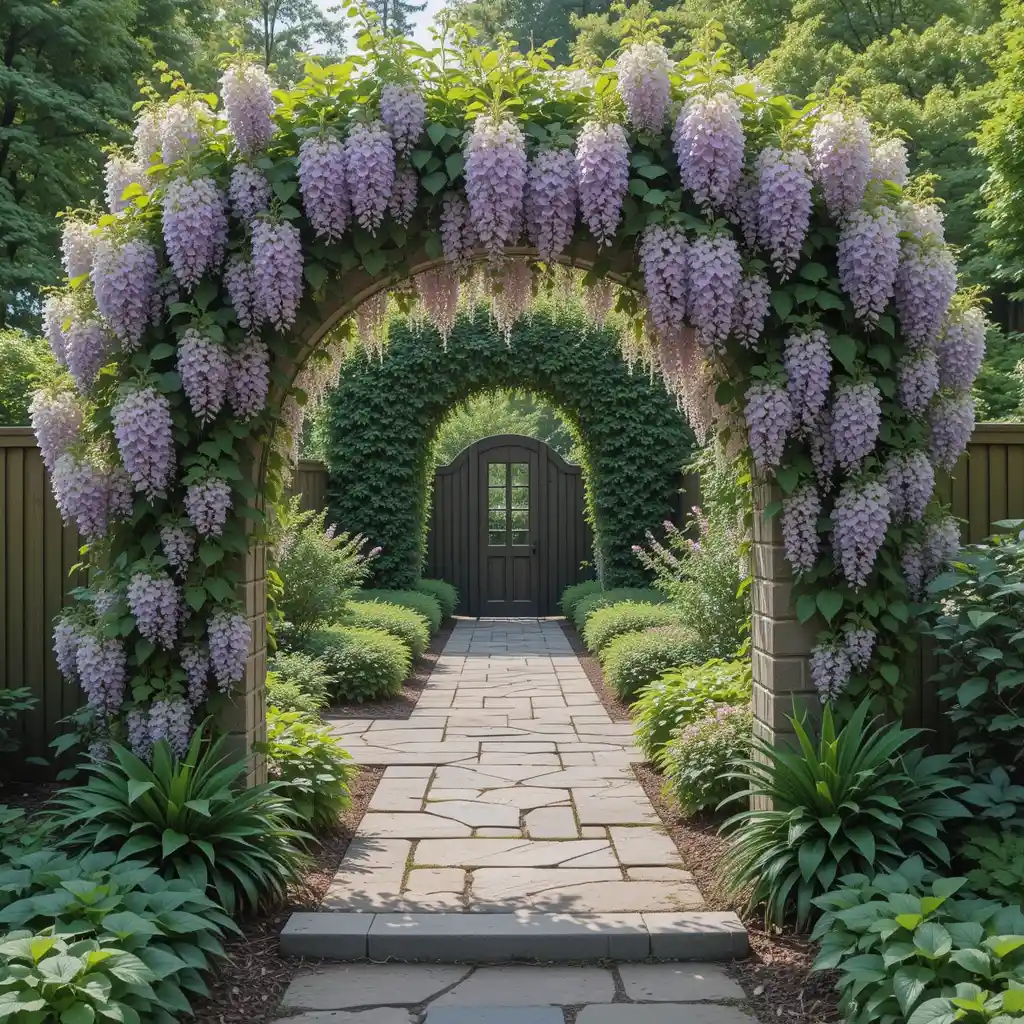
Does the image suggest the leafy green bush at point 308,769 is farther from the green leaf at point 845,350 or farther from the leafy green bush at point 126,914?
the green leaf at point 845,350

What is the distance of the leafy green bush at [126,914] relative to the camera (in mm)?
2691

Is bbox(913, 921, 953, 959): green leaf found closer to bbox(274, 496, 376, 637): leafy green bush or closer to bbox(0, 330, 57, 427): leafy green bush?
bbox(274, 496, 376, 637): leafy green bush

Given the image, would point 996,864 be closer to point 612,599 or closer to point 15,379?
point 612,599

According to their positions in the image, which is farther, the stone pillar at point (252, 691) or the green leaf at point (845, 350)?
the stone pillar at point (252, 691)

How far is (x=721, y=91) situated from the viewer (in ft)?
11.6

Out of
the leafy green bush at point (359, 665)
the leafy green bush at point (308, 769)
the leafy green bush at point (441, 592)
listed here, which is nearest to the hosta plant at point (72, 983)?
the leafy green bush at point (308, 769)

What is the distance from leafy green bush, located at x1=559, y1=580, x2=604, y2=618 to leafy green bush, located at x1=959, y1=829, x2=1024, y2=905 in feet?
27.8

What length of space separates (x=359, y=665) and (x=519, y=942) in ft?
13.8

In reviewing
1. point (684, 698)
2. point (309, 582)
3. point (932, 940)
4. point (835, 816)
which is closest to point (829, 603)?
point (835, 816)

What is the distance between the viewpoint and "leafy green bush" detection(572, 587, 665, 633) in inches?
404

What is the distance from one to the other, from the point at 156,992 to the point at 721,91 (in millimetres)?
3021

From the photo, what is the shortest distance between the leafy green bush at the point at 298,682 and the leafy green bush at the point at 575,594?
16.6 feet

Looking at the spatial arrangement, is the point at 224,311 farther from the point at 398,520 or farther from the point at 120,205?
the point at 398,520

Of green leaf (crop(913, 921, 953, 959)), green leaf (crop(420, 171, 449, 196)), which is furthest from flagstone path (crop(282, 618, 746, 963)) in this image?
green leaf (crop(420, 171, 449, 196))
